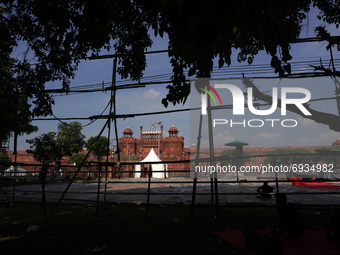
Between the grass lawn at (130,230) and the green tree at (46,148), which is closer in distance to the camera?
the grass lawn at (130,230)

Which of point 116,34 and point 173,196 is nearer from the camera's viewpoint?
point 116,34

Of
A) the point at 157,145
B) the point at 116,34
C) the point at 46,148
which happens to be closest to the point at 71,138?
the point at 46,148

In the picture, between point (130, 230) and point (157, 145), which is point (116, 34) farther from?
point (157, 145)

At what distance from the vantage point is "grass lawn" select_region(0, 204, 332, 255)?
3.59 meters

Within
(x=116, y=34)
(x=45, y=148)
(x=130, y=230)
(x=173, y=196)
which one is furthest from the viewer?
(x=45, y=148)

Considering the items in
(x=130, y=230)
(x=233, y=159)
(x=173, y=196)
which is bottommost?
(x=173, y=196)

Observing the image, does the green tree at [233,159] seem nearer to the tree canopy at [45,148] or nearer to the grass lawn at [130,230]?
the grass lawn at [130,230]

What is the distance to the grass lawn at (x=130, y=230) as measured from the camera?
359 cm

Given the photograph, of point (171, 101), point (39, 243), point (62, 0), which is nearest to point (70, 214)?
point (39, 243)

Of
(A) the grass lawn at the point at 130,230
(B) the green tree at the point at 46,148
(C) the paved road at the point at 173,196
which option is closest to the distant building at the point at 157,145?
(B) the green tree at the point at 46,148

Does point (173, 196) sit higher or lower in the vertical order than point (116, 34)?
lower

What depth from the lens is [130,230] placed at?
453 cm

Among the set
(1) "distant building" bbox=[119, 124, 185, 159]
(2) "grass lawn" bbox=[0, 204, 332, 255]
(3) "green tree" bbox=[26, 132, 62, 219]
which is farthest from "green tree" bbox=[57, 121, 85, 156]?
(2) "grass lawn" bbox=[0, 204, 332, 255]

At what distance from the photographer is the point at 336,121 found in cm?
812
